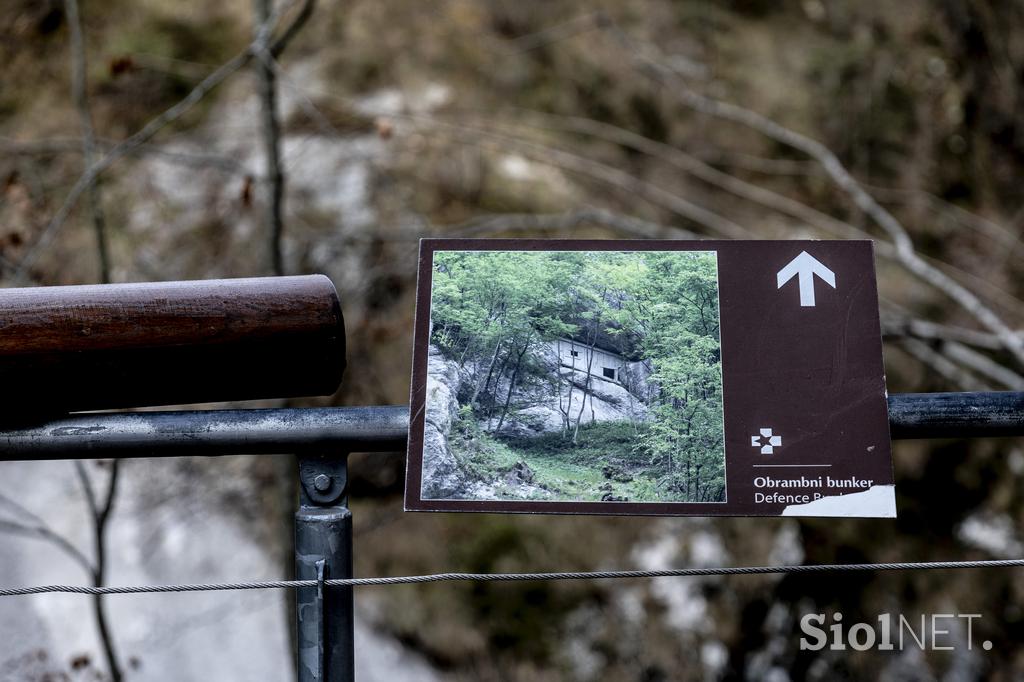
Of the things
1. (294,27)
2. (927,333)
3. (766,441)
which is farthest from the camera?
(927,333)

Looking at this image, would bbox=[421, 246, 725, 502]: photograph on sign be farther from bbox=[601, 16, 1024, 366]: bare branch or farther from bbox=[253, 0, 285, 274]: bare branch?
bbox=[601, 16, 1024, 366]: bare branch

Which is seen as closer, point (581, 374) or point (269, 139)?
point (581, 374)

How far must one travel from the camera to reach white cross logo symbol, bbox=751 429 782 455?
4.06 feet

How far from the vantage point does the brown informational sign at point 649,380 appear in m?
1.23

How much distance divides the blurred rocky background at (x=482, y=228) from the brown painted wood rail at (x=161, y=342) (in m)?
1.87

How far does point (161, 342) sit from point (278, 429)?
20 centimetres

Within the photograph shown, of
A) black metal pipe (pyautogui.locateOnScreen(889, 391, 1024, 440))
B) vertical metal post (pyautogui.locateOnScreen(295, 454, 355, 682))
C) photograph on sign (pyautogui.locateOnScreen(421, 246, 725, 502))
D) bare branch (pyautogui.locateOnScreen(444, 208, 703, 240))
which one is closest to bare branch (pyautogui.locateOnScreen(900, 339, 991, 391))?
bare branch (pyautogui.locateOnScreen(444, 208, 703, 240))

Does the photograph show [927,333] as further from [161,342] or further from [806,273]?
[161,342]

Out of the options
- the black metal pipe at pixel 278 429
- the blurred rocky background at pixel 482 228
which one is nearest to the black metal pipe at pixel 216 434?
the black metal pipe at pixel 278 429

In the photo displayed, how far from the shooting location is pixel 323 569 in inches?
49.6

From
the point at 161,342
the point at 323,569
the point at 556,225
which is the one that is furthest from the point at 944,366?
the point at 161,342

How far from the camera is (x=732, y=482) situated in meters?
1.22

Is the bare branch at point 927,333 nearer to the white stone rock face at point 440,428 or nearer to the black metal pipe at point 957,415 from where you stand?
the black metal pipe at point 957,415

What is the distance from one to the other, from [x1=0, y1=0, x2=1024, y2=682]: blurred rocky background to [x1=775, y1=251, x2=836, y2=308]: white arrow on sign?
221cm
